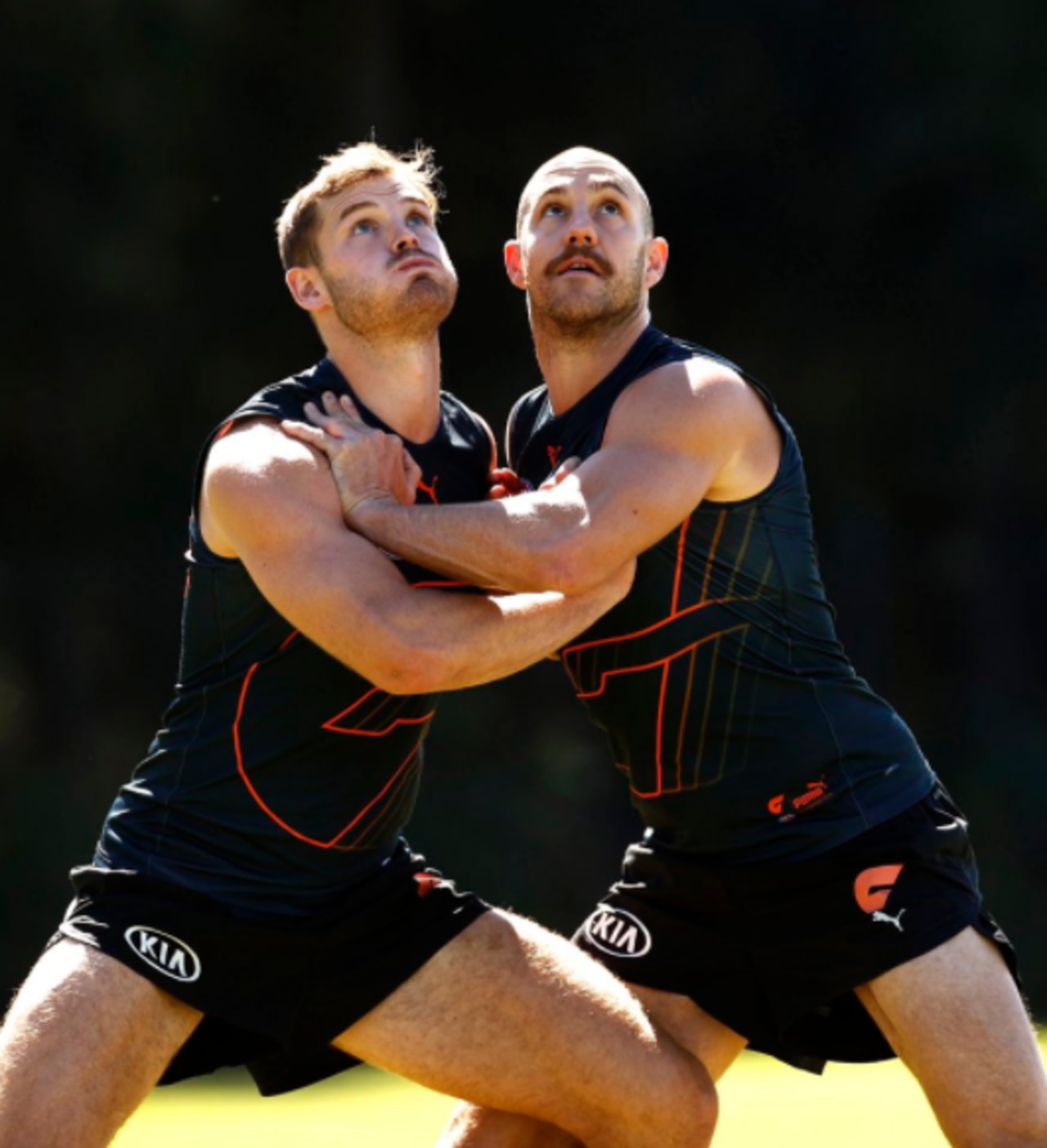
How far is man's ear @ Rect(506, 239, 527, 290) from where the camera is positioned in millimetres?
4527

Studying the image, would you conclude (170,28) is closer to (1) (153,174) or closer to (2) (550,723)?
(1) (153,174)

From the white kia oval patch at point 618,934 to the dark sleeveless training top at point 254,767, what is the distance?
516 millimetres

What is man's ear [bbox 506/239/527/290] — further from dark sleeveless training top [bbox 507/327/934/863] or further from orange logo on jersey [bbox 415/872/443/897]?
orange logo on jersey [bbox 415/872/443/897]

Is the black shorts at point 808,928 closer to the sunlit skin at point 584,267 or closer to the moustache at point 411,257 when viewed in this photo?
the sunlit skin at point 584,267

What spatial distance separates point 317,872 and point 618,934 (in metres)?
0.63

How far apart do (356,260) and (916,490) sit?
615 cm

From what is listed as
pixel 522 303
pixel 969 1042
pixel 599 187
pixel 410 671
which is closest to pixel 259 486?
pixel 410 671

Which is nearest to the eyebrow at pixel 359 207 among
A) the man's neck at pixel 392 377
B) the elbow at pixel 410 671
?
the man's neck at pixel 392 377

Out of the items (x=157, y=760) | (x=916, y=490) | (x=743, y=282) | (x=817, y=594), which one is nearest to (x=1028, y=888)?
(x=916, y=490)

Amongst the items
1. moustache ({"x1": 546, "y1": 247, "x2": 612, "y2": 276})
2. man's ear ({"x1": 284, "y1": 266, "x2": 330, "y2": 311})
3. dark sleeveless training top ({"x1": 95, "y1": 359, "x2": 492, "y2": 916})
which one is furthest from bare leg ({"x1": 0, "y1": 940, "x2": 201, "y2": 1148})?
moustache ({"x1": 546, "y1": 247, "x2": 612, "y2": 276})

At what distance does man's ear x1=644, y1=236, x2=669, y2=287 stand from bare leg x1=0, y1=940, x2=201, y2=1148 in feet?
5.77

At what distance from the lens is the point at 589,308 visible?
419 cm

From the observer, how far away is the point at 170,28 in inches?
379

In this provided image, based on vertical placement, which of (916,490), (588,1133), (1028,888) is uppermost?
(588,1133)
